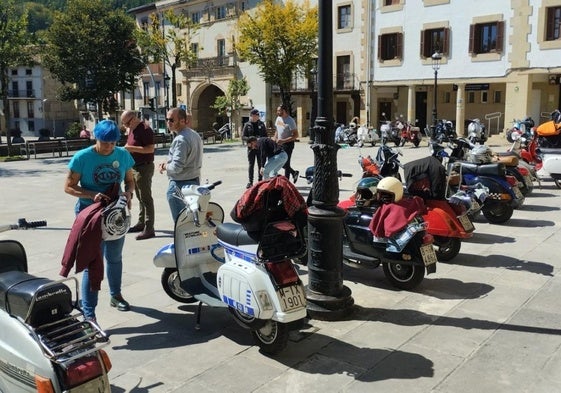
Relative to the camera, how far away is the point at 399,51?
33781 millimetres

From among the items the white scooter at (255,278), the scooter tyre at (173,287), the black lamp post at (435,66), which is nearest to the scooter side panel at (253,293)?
the white scooter at (255,278)

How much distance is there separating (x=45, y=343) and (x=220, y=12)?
43768 millimetres

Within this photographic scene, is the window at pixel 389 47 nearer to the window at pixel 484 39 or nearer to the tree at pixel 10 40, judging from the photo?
the window at pixel 484 39

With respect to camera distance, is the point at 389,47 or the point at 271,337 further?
the point at 389,47

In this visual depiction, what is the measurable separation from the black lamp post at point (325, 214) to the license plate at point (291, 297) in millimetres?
780

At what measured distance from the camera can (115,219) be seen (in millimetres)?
4473

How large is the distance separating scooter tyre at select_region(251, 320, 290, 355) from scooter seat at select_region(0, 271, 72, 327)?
153 cm

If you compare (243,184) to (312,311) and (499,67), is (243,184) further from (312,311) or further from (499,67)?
(499,67)

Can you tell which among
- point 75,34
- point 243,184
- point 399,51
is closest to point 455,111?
point 399,51

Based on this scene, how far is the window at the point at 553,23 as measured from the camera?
90.4ft

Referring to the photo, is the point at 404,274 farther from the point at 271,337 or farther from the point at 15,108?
the point at 15,108

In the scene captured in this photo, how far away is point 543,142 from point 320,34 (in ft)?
33.1

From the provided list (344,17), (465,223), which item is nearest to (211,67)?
(344,17)

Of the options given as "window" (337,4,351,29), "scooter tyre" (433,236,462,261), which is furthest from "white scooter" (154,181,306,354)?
"window" (337,4,351,29)
